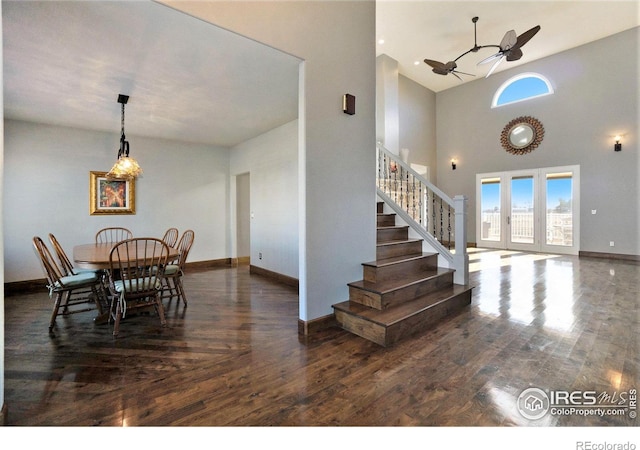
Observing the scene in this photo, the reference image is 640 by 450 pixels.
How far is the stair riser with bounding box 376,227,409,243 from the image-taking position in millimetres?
3980

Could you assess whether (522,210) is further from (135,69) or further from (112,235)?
(112,235)

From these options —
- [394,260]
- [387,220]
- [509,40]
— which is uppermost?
[509,40]

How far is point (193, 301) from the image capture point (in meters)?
3.71

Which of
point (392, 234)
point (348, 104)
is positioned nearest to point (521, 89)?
point (392, 234)

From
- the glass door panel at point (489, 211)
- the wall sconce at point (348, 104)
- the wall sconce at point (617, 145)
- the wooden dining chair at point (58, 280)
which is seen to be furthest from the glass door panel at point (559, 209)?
the wooden dining chair at point (58, 280)

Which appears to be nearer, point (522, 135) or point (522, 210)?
point (522, 135)

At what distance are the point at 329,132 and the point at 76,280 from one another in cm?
310

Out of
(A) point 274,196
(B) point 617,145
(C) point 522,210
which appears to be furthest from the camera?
(C) point 522,210

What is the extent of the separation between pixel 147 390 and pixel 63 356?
106cm

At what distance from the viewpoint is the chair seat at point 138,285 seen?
2775 millimetres

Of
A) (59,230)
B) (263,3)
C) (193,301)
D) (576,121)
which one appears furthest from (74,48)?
(576,121)

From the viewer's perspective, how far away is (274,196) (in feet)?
17.3

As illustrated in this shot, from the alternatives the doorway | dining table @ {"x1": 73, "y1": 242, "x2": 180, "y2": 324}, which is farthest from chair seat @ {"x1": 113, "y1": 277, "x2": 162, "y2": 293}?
the doorway

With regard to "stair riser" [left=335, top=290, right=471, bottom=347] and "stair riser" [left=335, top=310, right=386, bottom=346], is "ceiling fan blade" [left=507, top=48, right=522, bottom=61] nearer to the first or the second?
"stair riser" [left=335, top=290, right=471, bottom=347]
